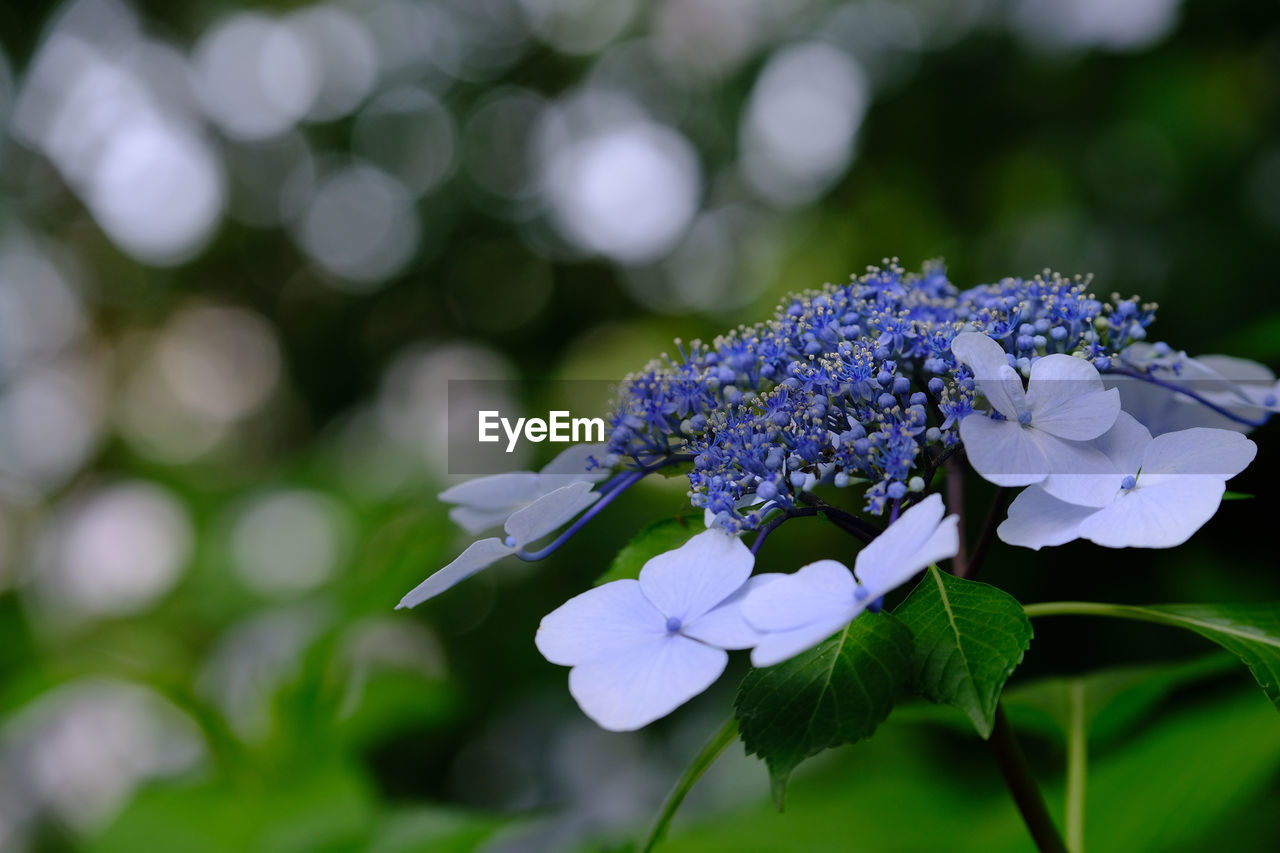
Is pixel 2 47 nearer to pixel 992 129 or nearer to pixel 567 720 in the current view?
pixel 567 720

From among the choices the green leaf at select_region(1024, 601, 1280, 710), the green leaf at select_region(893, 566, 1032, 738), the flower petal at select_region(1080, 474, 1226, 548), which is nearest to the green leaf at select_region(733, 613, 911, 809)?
the green leaf at select_region(893, 566, 1032, 738)

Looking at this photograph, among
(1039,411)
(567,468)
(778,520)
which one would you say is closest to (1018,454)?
(1039,411)

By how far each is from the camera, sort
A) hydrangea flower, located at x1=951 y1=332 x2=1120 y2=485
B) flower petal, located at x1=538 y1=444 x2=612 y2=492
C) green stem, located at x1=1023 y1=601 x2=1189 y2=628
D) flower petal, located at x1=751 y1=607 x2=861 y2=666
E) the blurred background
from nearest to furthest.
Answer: flower petal, located at x1=751 y1=607 x2=861 y2=666, hydrangea flower, located at x1=951 y1=332 x2=1120 y2=485, green stem, located at x1=1023 y1=601 x2=1189 y2=628, flower petal, located at x1=538 y1=444 x2=612 y2=492, the blurred background

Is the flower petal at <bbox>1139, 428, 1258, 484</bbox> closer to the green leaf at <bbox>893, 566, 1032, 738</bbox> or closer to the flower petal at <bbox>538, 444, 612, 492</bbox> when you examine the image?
the green leaf at <bbox>893, 566, 1032, 738</bbox>

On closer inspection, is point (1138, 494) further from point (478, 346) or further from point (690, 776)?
point (478, 346)

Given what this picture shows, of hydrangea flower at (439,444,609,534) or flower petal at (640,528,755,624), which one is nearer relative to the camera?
flower petal at (640,528,755,624)

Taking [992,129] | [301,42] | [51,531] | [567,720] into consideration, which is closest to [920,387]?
[992,129]
